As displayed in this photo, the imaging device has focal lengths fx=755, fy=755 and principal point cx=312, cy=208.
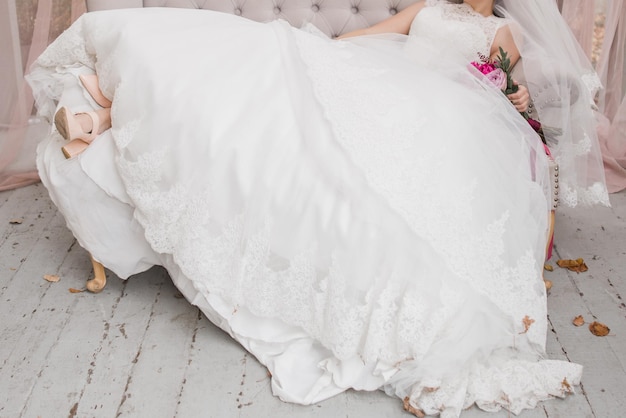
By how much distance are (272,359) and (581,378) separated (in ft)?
2.72

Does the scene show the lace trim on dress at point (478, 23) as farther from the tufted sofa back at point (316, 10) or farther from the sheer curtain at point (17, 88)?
the sheer curtain at point (17, 88)

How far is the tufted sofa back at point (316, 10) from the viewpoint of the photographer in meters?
2.97

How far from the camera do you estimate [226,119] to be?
6.78 ft

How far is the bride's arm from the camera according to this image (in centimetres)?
282

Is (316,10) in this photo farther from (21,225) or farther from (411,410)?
(411,410)

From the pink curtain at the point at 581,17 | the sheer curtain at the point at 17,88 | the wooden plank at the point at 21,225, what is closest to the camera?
the wooden plank at the point at 21,225

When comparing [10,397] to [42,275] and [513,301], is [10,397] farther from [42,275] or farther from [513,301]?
[513,301]

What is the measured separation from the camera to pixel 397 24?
9.27 feet

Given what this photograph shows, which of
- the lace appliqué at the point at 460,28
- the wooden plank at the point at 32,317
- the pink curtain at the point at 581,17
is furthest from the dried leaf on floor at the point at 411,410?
the pink curtain at the point at 581,17

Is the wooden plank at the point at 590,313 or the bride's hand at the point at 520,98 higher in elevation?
the bride's hand at the point at 520,98

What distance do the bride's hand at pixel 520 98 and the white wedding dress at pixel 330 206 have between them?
125mm

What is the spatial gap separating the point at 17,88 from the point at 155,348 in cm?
169

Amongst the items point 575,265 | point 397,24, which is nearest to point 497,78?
point 397,24

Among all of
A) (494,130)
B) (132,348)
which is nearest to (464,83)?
(494,130)
